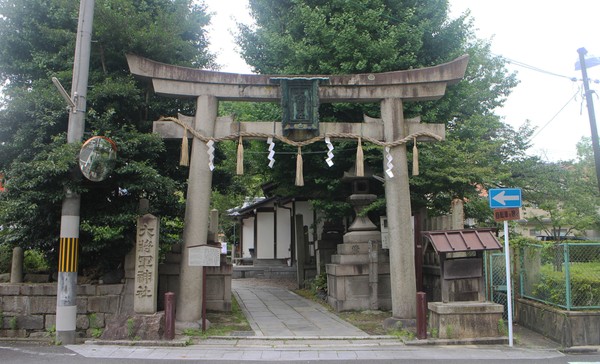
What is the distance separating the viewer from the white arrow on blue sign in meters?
9.48

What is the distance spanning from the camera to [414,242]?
11656 millimetres

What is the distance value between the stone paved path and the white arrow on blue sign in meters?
3.91

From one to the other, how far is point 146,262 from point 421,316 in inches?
225

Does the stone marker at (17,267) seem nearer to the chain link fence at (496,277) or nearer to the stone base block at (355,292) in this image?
the stone base block at (355,292)

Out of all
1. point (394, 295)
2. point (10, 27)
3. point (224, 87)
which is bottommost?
point (394, 295)

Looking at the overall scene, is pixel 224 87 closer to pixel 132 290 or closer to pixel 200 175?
pixel 200 175

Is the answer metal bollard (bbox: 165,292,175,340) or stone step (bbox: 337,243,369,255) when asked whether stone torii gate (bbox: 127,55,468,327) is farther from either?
stone step (bbox: 337,243,369,255)

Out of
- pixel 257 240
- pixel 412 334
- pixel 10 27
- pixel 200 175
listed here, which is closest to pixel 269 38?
Result: pixel 200 175

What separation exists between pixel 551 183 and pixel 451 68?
31.5ft

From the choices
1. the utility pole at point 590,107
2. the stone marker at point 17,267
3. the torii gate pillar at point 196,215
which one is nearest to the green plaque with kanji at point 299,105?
the torii gate pillar at point 196,215

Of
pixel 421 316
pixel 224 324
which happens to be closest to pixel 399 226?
pixel 421 316

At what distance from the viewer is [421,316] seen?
927 cm

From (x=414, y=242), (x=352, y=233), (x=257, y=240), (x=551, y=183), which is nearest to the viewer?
(x=414, y=242)

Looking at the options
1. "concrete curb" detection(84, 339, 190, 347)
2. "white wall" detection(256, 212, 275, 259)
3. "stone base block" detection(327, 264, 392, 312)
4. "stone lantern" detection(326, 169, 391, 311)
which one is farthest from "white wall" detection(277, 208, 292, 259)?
"concrete curb" detection(84, 339, 190, 347)
